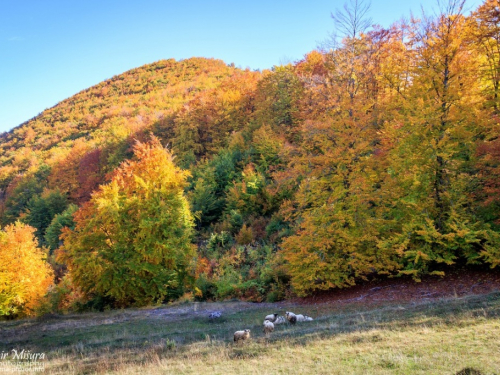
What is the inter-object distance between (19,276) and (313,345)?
23592 mm

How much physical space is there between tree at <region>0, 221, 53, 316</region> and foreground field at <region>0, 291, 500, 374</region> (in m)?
11.9

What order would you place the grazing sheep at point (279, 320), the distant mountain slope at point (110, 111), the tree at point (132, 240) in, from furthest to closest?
the distant mountain slope at point (110, 111), the tree at point (132, 240), the grazing sheep at point (279, 320)

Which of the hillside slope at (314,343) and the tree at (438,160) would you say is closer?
the hillside slope at (314,343)

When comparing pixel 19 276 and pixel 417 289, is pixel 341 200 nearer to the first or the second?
pixel 417 289

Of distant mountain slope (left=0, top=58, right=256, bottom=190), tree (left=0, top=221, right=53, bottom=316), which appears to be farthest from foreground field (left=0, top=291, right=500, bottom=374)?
distant mountain slope (left=0, top=58, right=256, bottom=190)

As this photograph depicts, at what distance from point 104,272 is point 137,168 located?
653 centimetres

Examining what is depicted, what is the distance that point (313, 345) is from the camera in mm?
7211

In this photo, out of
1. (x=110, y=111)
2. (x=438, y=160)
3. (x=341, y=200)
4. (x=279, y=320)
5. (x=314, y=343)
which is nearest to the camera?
(x=314, y=343)

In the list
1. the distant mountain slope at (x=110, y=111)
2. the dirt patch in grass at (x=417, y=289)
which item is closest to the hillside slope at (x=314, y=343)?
the dirt patch in grass at (x=417, y=289)

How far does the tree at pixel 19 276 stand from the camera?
22.0 m

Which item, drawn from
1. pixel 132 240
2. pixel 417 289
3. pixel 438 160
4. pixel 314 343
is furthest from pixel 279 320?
pixel 132 240

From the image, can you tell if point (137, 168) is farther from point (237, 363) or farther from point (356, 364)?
point (356, 364)

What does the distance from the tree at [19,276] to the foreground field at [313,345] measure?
11.9 meters

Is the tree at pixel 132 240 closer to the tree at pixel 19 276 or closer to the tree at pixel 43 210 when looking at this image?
the tree at pixel 19 276
